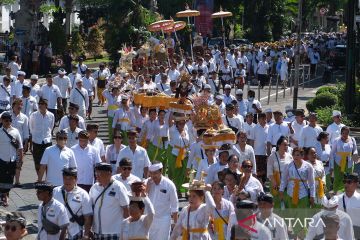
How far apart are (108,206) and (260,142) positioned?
779 cm

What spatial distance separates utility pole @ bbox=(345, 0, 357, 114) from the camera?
28969 millimetres

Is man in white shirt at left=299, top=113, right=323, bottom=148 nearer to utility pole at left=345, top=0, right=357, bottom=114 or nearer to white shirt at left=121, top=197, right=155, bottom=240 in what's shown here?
white shirt at left=121, top=197, right=155, bottom=240

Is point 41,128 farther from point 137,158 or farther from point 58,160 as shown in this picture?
point 58,160

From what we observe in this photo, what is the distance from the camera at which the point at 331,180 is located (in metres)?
19.1

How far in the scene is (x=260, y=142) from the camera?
1984cm

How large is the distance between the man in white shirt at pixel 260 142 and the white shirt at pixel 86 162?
4734 millimetres

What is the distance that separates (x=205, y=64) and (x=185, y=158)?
16721mm

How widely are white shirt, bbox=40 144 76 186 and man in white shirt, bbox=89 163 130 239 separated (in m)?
2.99

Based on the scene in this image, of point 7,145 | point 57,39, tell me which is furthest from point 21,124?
point 57,39

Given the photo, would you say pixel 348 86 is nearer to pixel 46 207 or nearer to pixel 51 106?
pixel 51 106

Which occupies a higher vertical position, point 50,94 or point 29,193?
point 50,94

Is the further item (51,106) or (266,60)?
(266,60)

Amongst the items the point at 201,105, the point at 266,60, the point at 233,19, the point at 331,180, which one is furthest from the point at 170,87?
the point at 233,19

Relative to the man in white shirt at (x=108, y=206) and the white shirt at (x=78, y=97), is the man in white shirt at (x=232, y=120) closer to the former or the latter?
the white shirt at (x=78, y=97)
